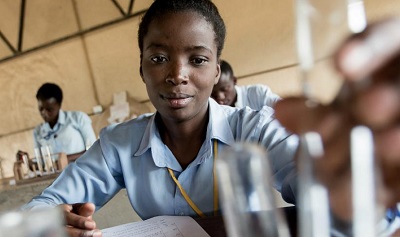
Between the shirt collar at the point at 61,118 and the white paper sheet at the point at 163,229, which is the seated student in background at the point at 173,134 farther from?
the shirt collar at the point at 61,118

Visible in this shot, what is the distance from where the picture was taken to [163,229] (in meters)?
0.41

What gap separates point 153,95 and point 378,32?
0.43 metres

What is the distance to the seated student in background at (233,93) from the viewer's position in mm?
1264

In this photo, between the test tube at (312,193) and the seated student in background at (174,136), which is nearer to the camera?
the test tube at (312,193)

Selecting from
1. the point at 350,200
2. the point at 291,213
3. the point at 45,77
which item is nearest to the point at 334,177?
the point at 350,200

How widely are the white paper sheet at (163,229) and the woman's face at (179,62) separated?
17 cm

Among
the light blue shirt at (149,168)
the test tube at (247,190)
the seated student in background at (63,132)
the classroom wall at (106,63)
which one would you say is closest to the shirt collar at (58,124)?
the seated student in background at (63,132)

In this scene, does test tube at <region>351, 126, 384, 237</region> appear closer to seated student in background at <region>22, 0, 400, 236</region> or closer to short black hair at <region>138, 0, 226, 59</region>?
seated student in background at <region>22, 0, 400, 236</region>

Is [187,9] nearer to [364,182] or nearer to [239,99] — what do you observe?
[364,182]

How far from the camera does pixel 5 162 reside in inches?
120

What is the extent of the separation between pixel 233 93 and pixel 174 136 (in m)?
0.74

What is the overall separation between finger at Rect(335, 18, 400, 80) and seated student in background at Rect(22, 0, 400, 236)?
284 millimetres

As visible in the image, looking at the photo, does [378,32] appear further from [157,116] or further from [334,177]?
[157,116]

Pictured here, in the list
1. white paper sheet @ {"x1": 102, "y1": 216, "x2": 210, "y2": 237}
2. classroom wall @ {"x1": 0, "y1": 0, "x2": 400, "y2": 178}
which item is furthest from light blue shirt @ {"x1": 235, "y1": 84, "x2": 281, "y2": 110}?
white paper sheet @ {"x1": 102, "y1": 216, "x2": 210, "y2": 237}
